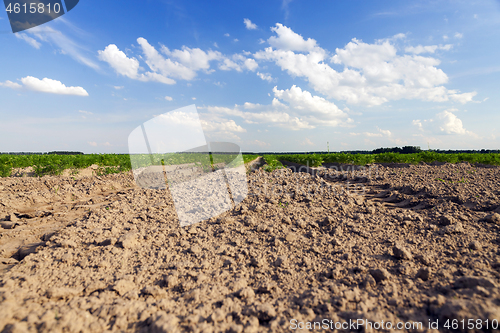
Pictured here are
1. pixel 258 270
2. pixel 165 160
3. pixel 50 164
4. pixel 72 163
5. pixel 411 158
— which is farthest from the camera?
pixel 411 158

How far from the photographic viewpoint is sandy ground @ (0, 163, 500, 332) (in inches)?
79.4

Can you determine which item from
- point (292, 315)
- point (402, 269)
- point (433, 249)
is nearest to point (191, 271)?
point (292, 315)

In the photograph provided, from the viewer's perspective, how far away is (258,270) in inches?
114

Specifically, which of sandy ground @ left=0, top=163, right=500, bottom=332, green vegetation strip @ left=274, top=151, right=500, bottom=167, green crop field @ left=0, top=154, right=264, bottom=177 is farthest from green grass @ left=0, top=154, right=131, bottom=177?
green vegetation strip @ left=274, top=151, right=500, bottom=167

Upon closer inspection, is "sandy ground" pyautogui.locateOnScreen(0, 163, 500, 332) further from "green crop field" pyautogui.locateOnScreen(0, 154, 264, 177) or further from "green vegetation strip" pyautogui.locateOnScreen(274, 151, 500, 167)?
"green vegetation strip" pyautogui.locateOnScreen(274, 151, 500, 167)

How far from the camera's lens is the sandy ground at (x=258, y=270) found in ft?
6.61

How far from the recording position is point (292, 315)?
209 cm

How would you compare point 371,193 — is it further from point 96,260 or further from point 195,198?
point 96,260

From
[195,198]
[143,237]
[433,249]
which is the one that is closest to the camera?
[433,249]

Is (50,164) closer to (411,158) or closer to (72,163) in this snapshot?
(72,163)

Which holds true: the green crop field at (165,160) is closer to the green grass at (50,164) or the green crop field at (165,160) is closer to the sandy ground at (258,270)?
the green grass at (50,164)

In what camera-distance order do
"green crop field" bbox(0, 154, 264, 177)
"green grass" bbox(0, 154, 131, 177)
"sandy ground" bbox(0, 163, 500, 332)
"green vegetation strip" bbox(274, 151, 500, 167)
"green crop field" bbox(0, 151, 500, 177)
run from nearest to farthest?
"sandy ground" bbox(0, 163, 500, 332)
"green crop field" bbox(0, 154, 264, 177)
"green grass" bbox(0, 154, 131, 177)
"green crop field" bbox(0, 151, 500, 177)
"green vegetation strip" bbox(274, 151, 500, 167)

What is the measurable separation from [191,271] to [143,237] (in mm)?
1418

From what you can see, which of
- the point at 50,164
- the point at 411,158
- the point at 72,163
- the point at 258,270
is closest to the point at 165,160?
the point at 72,163
